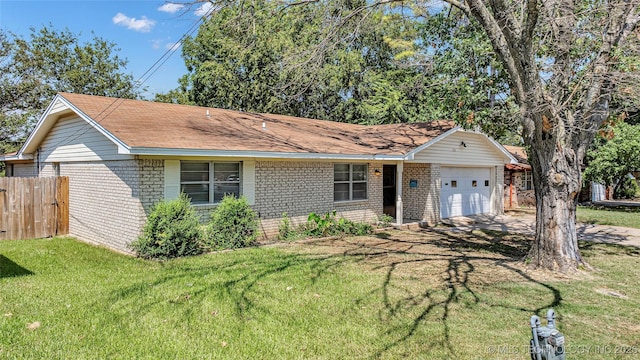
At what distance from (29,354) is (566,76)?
9.05 meters

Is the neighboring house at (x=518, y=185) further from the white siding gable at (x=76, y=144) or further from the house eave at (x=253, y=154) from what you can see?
the white siding gable at (x=76, y=144)

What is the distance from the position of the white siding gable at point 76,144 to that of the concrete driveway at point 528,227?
11101 mm

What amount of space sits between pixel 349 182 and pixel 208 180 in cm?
507

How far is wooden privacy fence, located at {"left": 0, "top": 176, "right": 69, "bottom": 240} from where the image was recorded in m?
11.2

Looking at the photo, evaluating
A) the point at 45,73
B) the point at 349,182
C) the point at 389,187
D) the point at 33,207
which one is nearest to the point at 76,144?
the point at 33,207

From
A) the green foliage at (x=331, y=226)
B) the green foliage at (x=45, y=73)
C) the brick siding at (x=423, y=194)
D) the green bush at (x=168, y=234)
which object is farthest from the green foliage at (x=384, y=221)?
the green foliage at (x=45, y=73)

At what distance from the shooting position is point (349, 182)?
536 inches

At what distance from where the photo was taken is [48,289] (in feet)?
20.5

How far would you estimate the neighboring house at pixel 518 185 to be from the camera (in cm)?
2116

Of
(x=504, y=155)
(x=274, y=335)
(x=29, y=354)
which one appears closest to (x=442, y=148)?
(x=504, y=155)

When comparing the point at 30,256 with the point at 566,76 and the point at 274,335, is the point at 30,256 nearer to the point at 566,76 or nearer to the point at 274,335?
the point at 274,335

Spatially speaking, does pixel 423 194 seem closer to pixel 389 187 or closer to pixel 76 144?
pixel 389 187

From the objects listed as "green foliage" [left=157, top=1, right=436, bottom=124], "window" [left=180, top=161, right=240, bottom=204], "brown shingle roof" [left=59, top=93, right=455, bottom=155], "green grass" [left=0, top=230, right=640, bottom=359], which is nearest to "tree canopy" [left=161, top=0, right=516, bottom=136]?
"green foliage" [left=157, top=1, right=436, bottom=124]

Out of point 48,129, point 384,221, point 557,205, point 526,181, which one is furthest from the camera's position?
point 526,181
